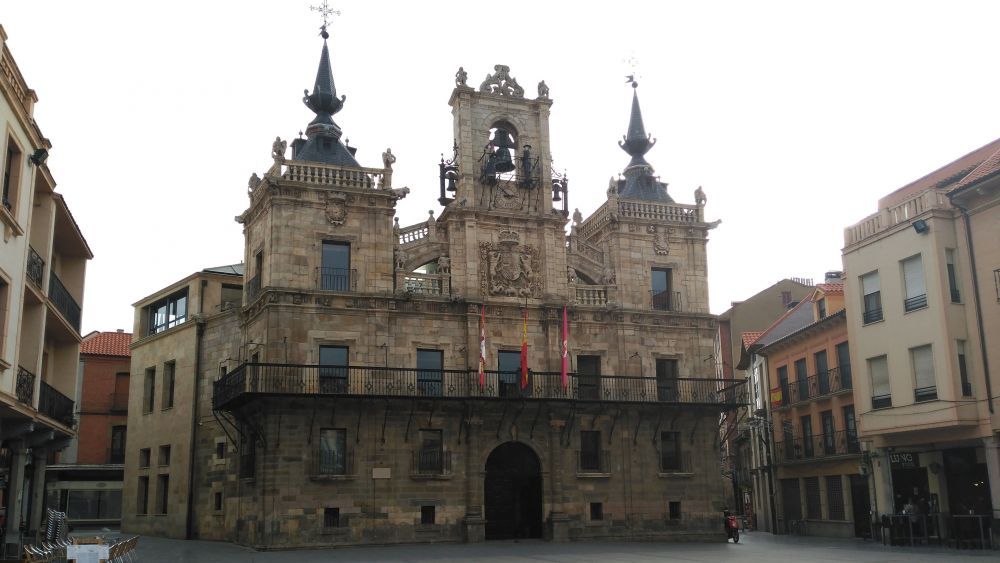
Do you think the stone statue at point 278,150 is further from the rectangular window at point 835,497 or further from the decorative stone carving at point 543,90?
the rectangular window at point 835,497

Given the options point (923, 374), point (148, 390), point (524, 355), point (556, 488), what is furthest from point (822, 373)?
point (148, 390)

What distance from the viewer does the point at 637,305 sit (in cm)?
3678

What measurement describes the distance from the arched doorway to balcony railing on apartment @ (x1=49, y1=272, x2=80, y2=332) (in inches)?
562

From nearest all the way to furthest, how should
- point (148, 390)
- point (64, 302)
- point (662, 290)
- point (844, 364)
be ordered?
point (64, 302)
point (844, 364)
point (662, 290)
point (148, 390)

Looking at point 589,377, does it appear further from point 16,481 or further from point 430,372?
point 16,481

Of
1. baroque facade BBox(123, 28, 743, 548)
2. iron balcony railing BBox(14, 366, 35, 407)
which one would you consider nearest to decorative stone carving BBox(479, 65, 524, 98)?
baroque facade BBox(123, 28, 743, 548)

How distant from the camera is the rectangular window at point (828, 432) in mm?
37656

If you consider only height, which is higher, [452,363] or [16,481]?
[452,363]

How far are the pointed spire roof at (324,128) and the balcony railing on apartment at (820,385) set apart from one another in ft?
66.1

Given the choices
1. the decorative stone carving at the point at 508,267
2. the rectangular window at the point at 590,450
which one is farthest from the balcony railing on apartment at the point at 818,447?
the decorative stone carving at the point at 508,267

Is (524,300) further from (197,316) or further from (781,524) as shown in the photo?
(781,524)

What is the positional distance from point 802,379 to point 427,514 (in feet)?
58.5

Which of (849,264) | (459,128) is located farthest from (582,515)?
(459,128)

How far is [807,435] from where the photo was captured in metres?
40.0
